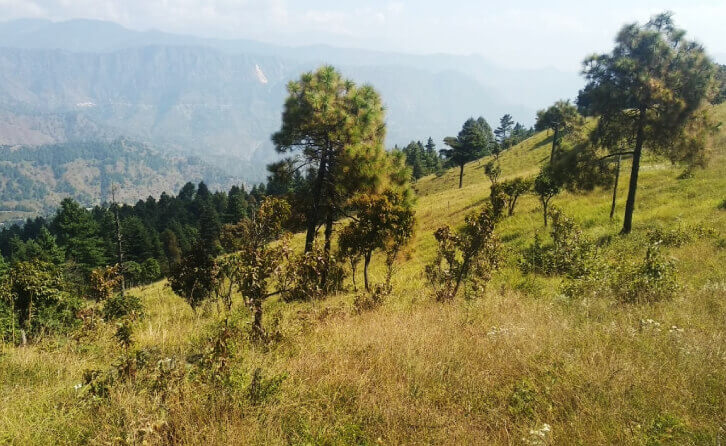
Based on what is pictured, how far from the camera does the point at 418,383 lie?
170 inches

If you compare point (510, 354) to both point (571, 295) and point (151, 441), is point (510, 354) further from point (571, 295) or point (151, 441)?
point (571, 295)

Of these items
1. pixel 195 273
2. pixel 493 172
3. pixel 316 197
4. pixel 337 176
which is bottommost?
pixel 195 273

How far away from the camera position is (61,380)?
4.41 metres

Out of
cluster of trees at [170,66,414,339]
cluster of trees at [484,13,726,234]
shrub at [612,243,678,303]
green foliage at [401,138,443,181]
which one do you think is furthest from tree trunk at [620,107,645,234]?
green foliage at [401,138,443,181]

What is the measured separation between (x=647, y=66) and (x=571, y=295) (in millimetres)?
14086

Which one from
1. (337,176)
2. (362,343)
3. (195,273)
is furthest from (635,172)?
(195,273)

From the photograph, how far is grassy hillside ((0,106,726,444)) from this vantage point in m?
3.39

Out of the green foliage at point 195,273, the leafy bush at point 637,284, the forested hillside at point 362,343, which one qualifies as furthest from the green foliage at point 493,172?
the green foliage at point 195,273

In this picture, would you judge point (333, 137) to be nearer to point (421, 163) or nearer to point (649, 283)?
point (649, 283)

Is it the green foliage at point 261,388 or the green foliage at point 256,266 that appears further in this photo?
the green foliage at point 256,266

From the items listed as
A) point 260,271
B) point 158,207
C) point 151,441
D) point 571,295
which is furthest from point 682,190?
point 158,207

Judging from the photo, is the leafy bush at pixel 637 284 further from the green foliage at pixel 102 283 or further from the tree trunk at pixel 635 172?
the tree trunk at pixel 635 172

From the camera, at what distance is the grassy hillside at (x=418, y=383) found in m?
3.39

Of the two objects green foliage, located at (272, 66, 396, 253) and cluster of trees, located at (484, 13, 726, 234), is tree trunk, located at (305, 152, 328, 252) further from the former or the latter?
cluster of trees, located at (484, 13, 726, 234)
